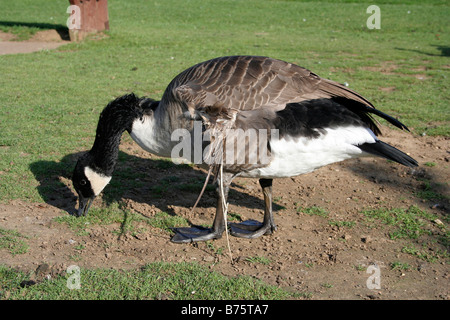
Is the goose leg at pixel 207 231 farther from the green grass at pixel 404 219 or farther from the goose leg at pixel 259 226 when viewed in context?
the green grass at pixel 404 219

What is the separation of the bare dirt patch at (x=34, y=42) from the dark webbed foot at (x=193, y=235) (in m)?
8.92

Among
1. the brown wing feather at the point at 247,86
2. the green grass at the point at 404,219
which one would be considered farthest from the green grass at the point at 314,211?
the brown wing feather at the point at 247,86

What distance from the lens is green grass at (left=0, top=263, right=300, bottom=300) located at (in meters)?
3.15

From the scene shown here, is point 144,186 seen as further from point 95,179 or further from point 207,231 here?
point 207,231

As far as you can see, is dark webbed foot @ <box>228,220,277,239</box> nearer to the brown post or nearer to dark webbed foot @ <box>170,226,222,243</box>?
dark webbed foot @ <box>170,226,222,243</box>

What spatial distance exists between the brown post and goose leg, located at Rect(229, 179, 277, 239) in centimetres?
928

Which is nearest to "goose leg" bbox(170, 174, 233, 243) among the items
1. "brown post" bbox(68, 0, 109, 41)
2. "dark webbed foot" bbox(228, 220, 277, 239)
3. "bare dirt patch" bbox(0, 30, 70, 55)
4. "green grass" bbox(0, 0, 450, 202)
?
"dark webbed foot" bbox(228, 220, 277, 239)

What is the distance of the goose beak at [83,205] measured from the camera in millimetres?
4203

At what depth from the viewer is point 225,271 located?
3533 millimetres

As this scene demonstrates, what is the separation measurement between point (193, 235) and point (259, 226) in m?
0.63

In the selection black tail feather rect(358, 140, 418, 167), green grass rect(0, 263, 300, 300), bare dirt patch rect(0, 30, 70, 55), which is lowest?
green grass rect(0, 263, 300, 300)

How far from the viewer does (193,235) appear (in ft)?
13.2

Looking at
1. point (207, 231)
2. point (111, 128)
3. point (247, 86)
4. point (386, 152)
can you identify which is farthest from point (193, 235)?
point (386, 152)

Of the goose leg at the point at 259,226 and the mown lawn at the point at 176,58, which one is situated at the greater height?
the mown lawn at the point at 176,58
